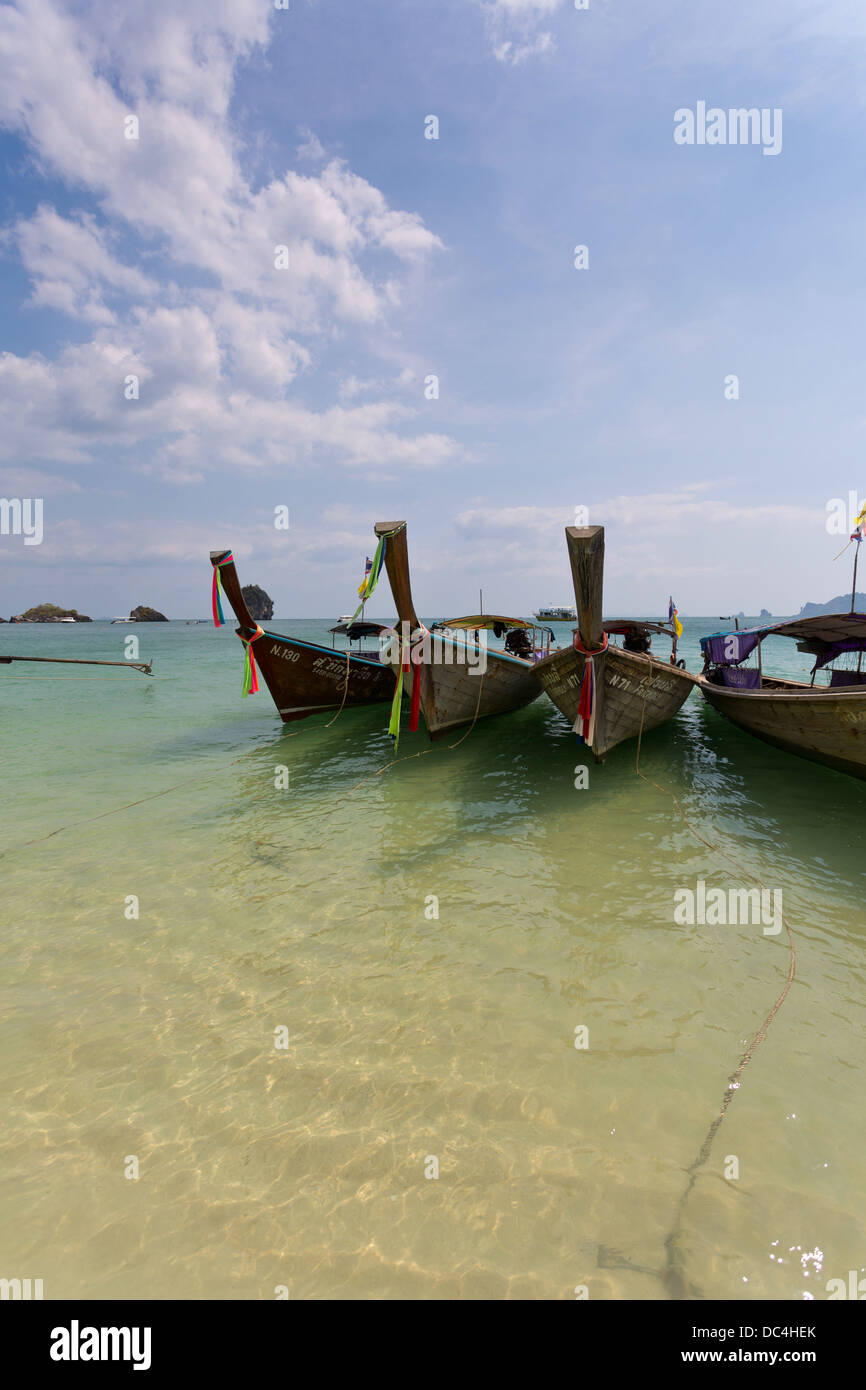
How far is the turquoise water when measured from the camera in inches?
109

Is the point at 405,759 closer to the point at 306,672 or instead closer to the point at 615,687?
the point at 615,687

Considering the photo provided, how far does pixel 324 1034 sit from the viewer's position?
4242mm

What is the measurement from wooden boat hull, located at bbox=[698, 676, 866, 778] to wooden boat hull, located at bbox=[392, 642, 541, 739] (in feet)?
15.3

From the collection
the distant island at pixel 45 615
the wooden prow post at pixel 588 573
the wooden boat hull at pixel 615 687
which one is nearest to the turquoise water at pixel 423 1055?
the wooden boat hull at pixel 615 687

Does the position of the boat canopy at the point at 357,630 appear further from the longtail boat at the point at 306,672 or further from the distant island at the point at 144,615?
the distant island at the point at 144,615

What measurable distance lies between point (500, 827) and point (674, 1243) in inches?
225

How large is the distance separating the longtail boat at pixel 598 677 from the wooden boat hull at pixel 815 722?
1654 mm

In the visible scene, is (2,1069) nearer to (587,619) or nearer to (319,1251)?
(319,1251)

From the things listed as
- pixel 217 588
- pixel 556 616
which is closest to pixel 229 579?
pixel 217 588

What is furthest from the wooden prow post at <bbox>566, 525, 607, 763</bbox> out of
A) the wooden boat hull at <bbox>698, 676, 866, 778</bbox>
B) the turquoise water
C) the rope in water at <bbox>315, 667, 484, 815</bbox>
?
the rope in water at <bbox>315, 667, 484, 815</bbox>

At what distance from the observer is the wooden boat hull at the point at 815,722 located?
9.12m

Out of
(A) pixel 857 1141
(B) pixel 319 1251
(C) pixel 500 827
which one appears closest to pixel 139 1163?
(B) pixel 319 1251

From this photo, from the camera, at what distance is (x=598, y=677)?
1041 cm

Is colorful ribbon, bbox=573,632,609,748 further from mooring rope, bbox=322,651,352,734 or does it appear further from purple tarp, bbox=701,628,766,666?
mooring rope, bbox=322,651,352,734
